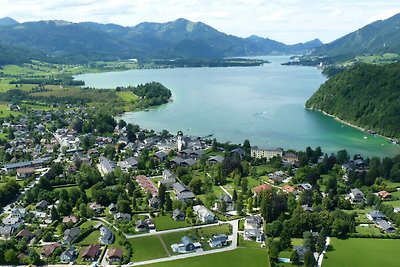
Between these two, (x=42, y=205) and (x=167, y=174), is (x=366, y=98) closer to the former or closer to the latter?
(x=167, y=174)

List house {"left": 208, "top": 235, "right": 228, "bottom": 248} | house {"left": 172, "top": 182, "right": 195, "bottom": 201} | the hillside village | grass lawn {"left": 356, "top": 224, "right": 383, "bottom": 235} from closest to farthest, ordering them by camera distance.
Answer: the hillside village → house {"left": 208, "top": 235, "right": 228, "bottom": 248} → grass lawn {"left": 356, "top": 224, "right": 383, "bottom": 235} → house {"left": 172, "top": 182, "right": 195, "bottom": 201}

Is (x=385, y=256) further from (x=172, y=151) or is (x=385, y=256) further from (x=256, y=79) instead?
(x=256, y=79)

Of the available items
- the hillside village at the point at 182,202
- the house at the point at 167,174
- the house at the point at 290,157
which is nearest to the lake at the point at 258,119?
the house at the point at 290,157

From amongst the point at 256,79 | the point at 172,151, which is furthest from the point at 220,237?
the point at 256,79

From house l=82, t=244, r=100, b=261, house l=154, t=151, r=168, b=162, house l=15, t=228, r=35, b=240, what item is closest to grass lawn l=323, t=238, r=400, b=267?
house l=82, t=244, r=100, b=261

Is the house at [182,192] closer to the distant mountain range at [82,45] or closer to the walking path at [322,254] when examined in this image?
the walking path at [322,254]

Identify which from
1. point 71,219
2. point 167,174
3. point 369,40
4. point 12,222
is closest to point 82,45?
point 369,40

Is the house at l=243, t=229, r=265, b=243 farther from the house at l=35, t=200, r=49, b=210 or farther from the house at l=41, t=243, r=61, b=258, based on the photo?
the house at l=35, t=200, r=49, b=210
